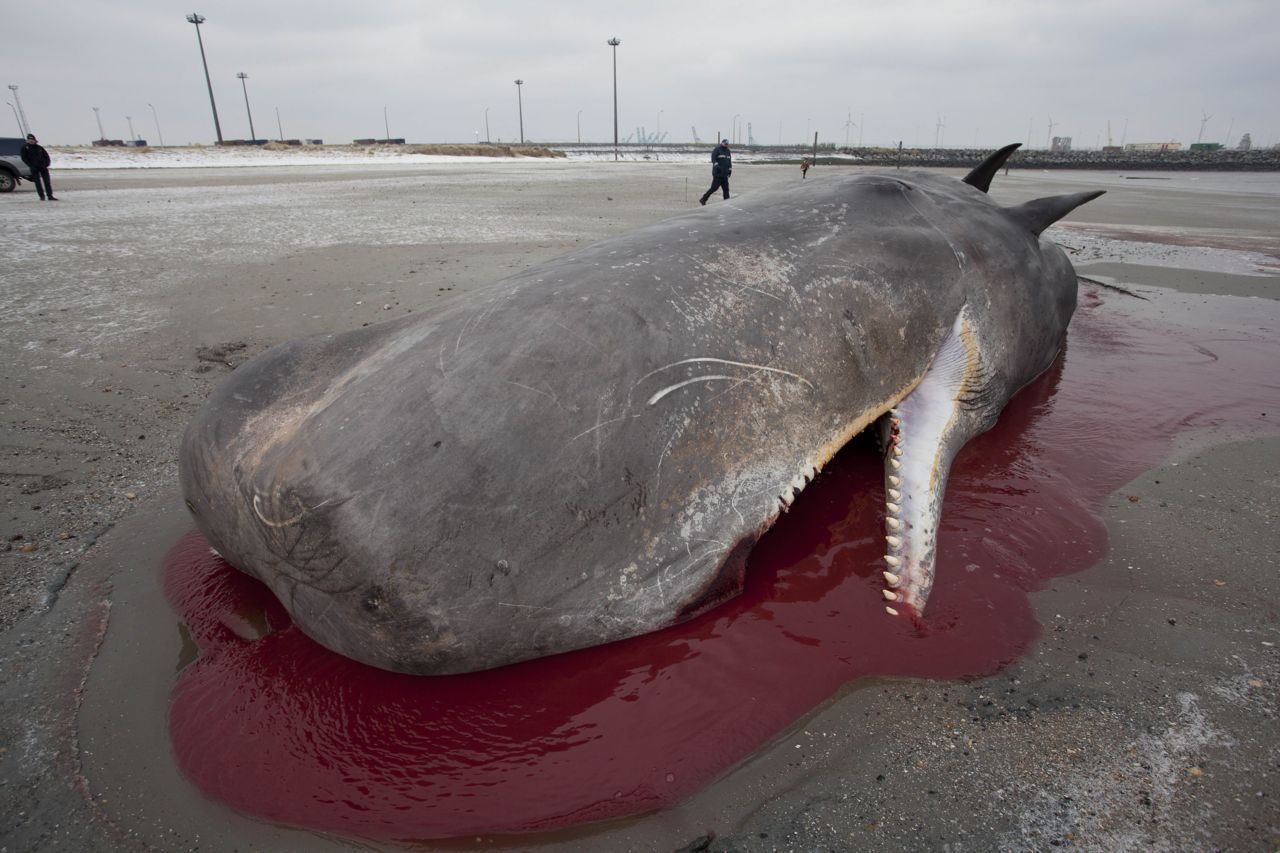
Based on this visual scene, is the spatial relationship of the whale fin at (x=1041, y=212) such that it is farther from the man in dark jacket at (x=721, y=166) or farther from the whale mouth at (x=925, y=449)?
the man in dark jacket at (x=721, y=166)

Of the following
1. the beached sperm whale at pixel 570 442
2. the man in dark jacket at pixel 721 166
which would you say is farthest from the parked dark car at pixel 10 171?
the beached sperm whale at pixel 570 442

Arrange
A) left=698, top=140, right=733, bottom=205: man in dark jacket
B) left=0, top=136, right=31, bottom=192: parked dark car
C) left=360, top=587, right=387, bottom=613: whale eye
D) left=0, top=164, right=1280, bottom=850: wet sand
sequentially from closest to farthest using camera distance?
left=0, top=164, right=1280, bottom=850: wet sand < left=360, top=587, right=387, bottom=613: whale eye < left=698, top=140, right=733, bottom=205: man in dark jacket < left=0, top=136, right=31, bottom=192: parked dark car

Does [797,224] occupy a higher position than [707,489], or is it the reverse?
[797,224]

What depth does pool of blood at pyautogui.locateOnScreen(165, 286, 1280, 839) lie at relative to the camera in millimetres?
2270

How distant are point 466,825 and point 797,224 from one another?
10.7 ft

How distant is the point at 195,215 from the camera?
15.5 meters

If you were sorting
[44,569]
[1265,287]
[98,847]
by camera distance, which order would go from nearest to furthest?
[98,847] < [44,569] < [1265,287]

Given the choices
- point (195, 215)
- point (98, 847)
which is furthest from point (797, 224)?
point (195, 215)

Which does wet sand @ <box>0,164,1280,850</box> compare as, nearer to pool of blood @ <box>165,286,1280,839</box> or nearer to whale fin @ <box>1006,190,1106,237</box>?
pool of blood @ <box>165,286,1280,839</box>

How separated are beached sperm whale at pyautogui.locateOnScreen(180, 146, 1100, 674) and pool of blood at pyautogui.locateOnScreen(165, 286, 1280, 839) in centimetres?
15

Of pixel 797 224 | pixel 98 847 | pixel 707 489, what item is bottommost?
pixel 98 847

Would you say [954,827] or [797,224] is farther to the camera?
[797,224]

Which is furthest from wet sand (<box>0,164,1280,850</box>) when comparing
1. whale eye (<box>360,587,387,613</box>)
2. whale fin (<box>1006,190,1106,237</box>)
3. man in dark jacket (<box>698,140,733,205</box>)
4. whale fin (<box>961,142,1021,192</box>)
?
man in dark jacket (<box>698,140,733,205</box>)

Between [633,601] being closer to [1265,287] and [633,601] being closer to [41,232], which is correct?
[1265,287]
